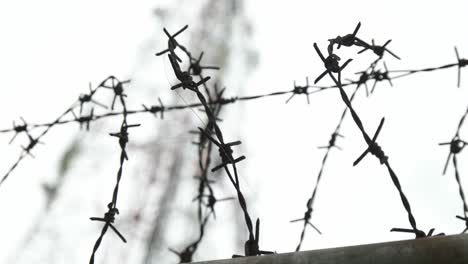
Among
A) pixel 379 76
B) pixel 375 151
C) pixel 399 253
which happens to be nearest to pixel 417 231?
pixel 399 253

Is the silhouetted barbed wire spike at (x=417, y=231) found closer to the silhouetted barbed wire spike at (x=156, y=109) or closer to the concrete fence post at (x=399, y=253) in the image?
the concrete fence post at (x=399, y=253)

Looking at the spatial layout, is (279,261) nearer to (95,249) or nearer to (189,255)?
(95,249)

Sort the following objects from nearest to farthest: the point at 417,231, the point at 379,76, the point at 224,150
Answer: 1. the point at 417,231
2. the point at 224,150
3. the point at 379,76

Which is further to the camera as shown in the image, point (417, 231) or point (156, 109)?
point (156, 109)

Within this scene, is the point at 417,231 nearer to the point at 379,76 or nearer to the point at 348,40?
the point at 348,40

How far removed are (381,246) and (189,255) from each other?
195 centimetres

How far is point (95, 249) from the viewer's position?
4.36ft

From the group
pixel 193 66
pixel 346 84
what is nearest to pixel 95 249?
pixel 193 66

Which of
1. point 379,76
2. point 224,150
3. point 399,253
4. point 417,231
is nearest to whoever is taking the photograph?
point 399,253

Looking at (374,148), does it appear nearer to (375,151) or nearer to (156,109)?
(375,151)

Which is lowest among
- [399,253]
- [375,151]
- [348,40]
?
[399,253]

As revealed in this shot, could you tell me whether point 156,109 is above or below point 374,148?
above

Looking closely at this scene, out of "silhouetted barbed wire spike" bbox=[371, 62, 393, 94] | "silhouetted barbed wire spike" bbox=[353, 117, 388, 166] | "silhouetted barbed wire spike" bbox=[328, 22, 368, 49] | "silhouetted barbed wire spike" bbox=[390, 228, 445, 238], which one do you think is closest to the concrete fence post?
"silhouetted barbed wire spike" bbox=[390, 228, 445, 238]

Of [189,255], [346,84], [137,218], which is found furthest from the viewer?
[137,218]
